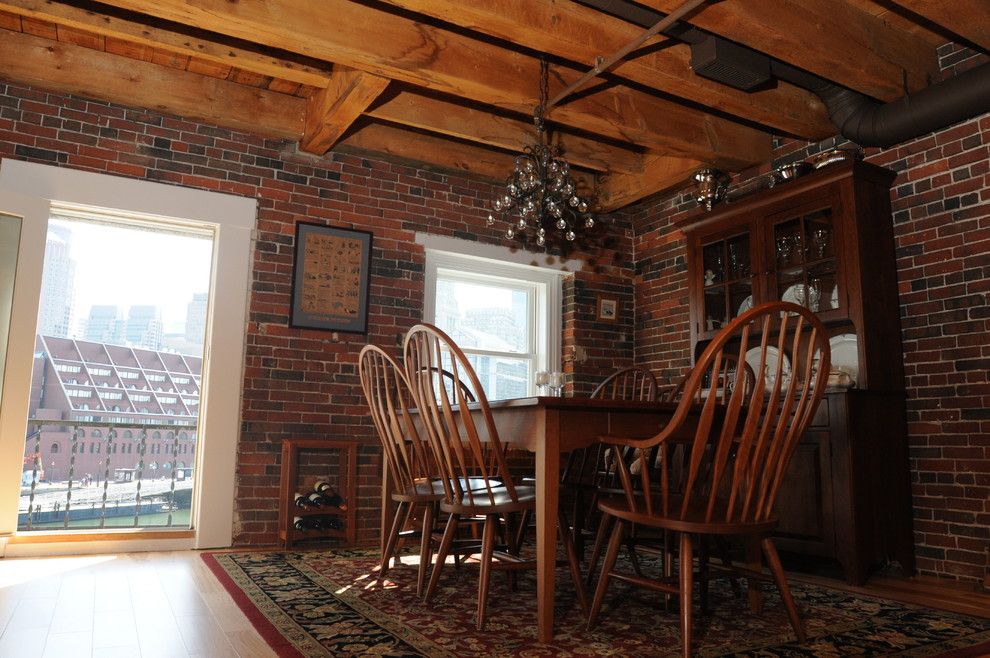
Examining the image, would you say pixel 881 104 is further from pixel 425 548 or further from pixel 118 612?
pixel 118 612

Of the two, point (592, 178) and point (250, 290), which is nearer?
point (250, 290)

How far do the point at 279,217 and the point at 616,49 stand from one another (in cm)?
235

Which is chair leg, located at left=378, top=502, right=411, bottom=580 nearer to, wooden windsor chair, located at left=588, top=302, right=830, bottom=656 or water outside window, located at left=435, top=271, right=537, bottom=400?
wooden windsor chair, located at left=588, top=302, right=830, bottom=656

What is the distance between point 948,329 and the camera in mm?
3598

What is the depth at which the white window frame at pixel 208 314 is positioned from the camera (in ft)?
12.0

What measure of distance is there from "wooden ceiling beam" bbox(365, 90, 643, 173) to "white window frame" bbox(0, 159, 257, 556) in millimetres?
1118

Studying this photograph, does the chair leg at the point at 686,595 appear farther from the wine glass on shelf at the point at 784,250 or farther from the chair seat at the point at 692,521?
the wine glass on shelf at the point at 784,250

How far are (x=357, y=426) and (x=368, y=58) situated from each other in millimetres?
2276

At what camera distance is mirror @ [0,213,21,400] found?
3693mm

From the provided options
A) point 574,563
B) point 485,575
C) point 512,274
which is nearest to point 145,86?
point 512,274

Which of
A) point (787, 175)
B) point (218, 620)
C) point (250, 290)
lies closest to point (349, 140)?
Answer: point (250, 290)

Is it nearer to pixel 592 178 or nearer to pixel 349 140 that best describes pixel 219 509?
pixel 349 140

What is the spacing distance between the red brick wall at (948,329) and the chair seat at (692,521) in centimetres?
196

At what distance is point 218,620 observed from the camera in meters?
2.32
